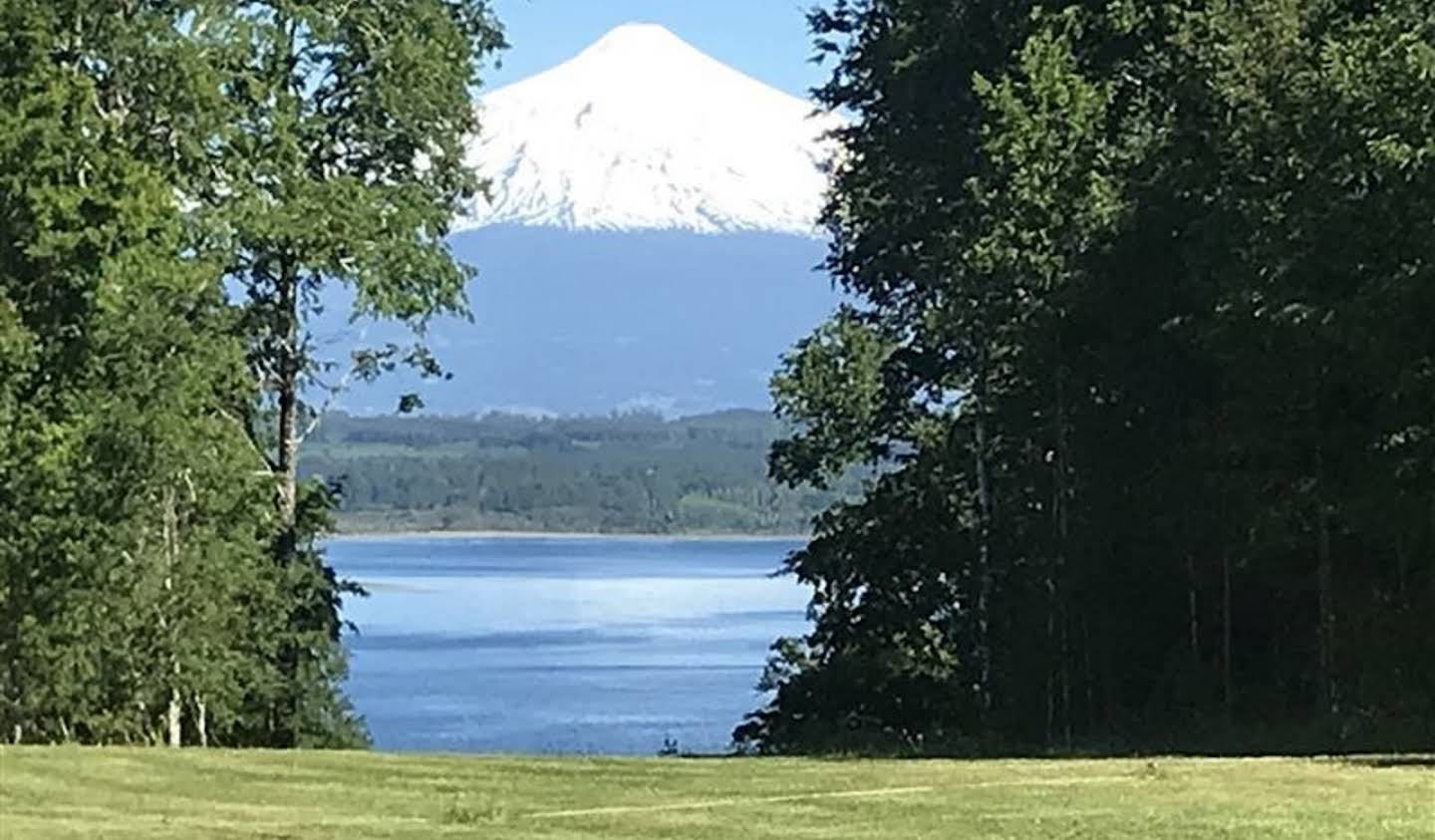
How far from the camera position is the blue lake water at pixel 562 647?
5109cm

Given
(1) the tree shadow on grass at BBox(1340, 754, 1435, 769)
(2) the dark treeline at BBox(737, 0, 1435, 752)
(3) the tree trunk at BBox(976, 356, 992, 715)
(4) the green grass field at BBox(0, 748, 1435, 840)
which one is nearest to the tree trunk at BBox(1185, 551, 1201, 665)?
(2) the dark treeline at BBox(737, 0, 1435, 752)

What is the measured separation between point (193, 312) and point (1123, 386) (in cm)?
1131

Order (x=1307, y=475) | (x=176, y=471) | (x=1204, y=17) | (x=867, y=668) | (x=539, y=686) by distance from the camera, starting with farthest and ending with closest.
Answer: (x=539, y=686), (x=867, y=668), (x=1204, y=17), (x=176, y=471), (x=1307, y=475)

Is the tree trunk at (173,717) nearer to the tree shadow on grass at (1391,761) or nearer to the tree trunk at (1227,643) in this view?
the tree trunk at (1227,643)

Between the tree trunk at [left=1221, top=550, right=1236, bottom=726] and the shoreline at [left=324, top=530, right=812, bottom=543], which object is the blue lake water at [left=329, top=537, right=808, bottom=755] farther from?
the tree trunk at [left=1221, top=550, right=1236, bottom=726]

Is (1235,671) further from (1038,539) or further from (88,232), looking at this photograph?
(88,232)

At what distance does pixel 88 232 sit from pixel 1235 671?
14.5 meters

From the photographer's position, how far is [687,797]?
1986 cm

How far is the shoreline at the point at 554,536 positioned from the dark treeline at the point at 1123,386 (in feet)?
393

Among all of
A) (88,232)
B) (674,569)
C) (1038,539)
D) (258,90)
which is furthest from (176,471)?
(674,569)

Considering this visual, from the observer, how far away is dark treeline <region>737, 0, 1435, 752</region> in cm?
2828

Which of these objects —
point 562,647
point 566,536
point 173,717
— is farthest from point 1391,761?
point 566,536

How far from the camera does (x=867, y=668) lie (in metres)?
39.1

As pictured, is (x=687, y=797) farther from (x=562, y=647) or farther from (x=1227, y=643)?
(x=562, y=647)
